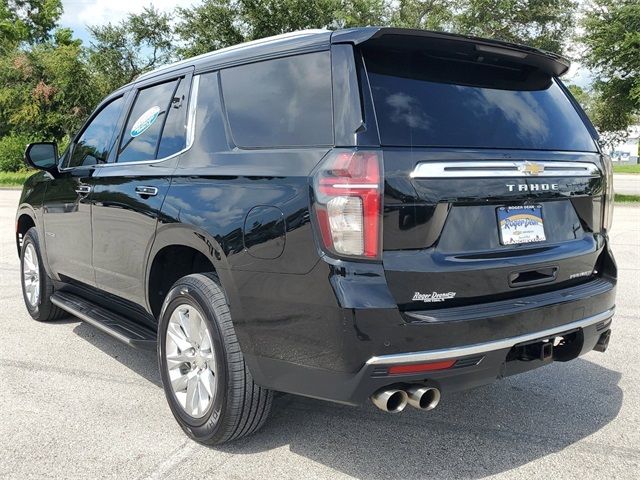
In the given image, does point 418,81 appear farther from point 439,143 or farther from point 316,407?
point 316,407

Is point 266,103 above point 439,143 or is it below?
above

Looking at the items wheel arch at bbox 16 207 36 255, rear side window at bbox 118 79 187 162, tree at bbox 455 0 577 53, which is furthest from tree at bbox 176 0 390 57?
rear side window at bbox 118 79 187 162

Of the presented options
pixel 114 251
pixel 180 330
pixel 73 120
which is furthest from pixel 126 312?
pixel 73 120

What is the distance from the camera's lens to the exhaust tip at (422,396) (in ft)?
8.75

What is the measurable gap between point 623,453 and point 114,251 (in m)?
3.13

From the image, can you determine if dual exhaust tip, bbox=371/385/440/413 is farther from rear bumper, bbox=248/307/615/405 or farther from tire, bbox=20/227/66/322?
tire, bbox=20/227/66/322

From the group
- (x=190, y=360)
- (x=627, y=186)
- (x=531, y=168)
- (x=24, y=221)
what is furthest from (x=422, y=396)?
(x=627, y=186)

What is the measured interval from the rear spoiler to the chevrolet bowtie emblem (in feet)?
1.88

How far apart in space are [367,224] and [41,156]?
364 cm

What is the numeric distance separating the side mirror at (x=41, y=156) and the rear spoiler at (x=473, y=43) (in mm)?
3241

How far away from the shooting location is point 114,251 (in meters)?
4.07

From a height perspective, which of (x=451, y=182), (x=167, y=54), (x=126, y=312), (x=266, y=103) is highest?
(x=167, y=54)

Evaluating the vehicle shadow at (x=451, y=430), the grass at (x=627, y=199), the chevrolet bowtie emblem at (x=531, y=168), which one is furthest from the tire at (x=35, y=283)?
the grass at (x=627, y=199)

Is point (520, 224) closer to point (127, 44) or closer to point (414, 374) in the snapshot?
point (414, 374)
